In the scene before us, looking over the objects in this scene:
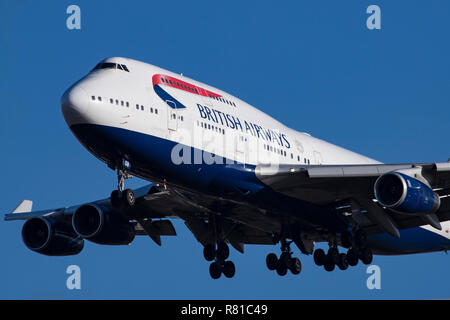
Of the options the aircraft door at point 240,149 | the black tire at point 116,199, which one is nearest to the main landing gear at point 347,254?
the aircraft door at point 240,149

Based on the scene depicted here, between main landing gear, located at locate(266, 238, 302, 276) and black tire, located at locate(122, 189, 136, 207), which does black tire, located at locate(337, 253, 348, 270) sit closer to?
main landing gear, located at locate(266, 238, 302, 276)

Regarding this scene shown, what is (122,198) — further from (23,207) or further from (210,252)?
(23,207)

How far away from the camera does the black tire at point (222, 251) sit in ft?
124

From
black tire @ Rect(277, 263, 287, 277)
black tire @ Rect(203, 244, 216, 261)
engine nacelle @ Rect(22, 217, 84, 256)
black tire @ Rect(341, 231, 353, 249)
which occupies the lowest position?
black tire @ Rect(277, 263, 287, 277)

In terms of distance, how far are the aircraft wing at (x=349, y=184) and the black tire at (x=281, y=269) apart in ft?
14.0

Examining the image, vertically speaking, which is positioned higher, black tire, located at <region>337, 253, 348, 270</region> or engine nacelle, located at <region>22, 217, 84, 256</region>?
engine nacelle, located at <region>22, 217, 84, 256</region>

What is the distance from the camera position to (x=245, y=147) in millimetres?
33094

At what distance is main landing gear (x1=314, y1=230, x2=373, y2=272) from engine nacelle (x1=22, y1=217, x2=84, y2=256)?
516 inches

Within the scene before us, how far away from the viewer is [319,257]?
→ 128 feet

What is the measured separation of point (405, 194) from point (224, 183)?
6.94m

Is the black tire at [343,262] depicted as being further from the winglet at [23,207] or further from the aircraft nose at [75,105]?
the winglet at [23,207]

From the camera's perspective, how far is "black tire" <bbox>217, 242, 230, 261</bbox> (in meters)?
37.9

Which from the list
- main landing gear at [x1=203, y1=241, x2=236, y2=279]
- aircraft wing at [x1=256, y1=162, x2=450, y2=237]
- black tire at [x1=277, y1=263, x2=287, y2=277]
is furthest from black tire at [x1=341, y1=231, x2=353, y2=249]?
main landing gear at [x1=203, y1=241, x2=236, y2=279]
